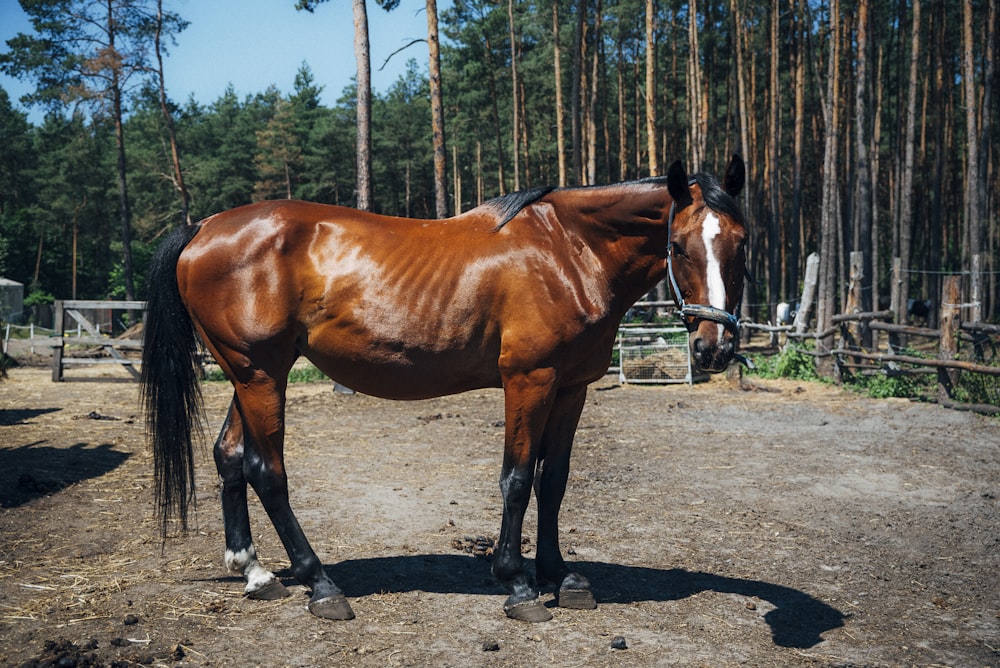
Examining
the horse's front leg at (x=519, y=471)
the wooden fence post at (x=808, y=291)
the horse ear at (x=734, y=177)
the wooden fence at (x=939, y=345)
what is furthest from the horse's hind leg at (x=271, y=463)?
Result: the wooden fence post at (x=808, y=291)

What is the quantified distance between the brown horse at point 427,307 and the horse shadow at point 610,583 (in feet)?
1.18

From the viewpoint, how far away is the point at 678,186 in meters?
3.57

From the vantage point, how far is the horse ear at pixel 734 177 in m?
3.52

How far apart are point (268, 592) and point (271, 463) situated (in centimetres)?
71

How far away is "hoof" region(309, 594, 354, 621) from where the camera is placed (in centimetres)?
360

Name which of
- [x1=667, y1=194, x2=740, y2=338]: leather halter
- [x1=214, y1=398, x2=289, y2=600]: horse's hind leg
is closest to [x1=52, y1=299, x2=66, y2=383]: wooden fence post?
[x1=214, y1=398, x2=289, y2=600]: horse's hind leg

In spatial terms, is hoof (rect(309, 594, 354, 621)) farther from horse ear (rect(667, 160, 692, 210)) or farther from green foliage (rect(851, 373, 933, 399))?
green foliage (rect(851, 373, 933, 399))

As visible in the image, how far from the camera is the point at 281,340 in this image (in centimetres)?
378

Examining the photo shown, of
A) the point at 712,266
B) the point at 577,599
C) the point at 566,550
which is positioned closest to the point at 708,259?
the point at 712,266

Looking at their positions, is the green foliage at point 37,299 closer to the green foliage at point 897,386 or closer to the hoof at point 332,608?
the green foliage at point 897,386

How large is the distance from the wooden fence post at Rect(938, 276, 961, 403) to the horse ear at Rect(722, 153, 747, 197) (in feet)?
28.8

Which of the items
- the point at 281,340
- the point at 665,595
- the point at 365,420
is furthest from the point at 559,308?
the point at 365,420

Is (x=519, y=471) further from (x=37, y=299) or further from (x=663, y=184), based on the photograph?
(x=37, y=299)

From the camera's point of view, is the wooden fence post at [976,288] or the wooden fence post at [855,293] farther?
the wooden fence post at [855,293]
